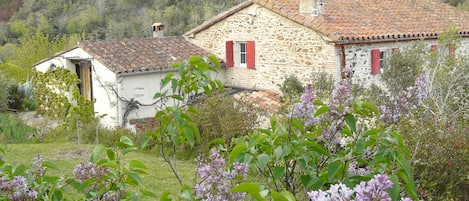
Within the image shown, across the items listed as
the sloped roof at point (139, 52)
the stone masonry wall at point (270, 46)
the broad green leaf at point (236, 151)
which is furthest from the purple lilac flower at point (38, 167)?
the sloped roof at point (139, 52)

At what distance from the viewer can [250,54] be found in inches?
767

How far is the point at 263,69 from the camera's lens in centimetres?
1916

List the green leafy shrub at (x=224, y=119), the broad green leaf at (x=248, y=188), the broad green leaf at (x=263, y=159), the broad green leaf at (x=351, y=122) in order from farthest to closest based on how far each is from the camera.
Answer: the green leafy shrub at (x=224, y=119)
the broad green leaf at (x=351, y=122)
the broad green leaf at (x=263, y=159)
the broad green leaf at (x=248, y=188)

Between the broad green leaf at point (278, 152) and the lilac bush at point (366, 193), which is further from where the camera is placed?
the broad green leaf at point (278, 152)

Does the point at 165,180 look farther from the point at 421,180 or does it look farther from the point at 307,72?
the point at 307,72

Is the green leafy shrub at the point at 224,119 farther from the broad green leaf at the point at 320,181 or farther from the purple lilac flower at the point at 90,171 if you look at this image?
the broad green leaf at the point at 320,181

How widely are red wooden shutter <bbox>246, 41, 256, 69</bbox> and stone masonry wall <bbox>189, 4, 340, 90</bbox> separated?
0.33ft

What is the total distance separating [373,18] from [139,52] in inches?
293

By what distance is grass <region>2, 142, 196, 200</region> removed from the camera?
30.5 feet

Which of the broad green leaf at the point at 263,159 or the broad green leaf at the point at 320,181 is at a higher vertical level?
the broad green leaf at the point at 263,159

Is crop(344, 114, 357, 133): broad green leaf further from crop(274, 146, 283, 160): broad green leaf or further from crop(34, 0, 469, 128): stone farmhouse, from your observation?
crop(34, 0, 469, 128): stone farmhouse

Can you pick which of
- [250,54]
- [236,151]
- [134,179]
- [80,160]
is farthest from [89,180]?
[250,54]

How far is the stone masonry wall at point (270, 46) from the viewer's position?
687 inches

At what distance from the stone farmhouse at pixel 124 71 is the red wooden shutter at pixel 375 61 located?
571cm
